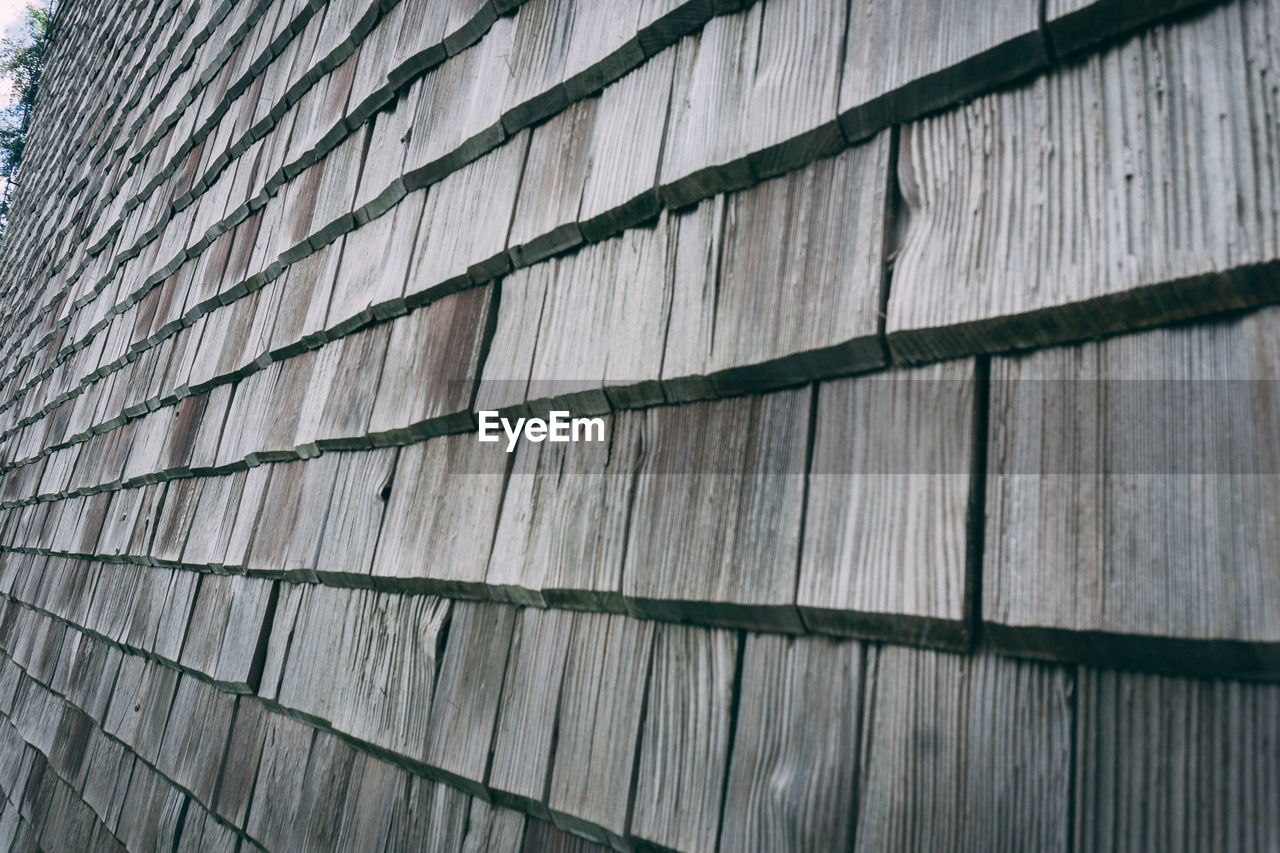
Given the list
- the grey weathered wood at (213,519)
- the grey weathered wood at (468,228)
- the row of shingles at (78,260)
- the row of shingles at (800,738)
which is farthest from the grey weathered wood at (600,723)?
the row of shingles at (78,260)

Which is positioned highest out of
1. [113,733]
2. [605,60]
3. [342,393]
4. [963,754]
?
[605,60]

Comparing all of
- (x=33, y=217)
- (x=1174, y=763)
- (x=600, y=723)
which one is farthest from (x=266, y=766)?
(x=33, y=217)

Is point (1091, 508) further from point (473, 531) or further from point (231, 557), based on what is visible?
point (231, 557)

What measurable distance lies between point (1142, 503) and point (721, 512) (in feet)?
1.49

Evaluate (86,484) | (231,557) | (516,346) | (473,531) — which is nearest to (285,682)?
(231,557)

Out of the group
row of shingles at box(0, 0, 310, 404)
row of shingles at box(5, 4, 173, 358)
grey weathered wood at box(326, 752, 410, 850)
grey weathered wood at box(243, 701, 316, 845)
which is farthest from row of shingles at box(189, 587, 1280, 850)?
row of shingles at box(5, 4, 173, 358)

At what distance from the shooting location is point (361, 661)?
1493mm

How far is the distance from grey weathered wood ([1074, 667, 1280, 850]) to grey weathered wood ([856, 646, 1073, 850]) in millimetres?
24

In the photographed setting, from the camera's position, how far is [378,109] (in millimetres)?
2006

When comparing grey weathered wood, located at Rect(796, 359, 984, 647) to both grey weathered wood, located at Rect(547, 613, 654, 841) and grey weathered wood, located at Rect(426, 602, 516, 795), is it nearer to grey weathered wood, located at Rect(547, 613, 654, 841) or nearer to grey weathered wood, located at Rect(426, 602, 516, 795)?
grey weathered wood, located at Rect(547, 613, 654, 841)

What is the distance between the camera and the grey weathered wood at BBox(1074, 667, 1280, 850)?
568mm

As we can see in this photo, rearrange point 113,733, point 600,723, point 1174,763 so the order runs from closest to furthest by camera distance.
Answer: point 1174,763 < point 600,723 < point 113,733

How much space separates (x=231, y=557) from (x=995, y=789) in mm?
1960

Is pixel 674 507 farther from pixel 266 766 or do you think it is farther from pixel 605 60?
pixel 266 766
